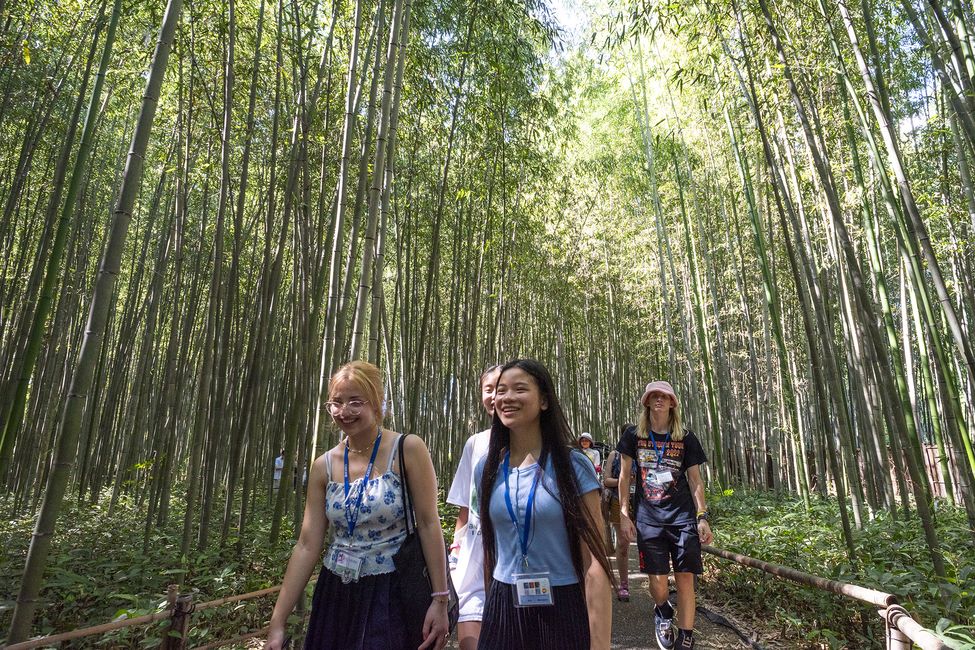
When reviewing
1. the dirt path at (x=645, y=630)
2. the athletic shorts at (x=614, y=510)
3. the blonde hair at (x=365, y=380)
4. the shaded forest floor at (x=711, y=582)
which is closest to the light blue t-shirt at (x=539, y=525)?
the blonde hair at (x=365, y=380)

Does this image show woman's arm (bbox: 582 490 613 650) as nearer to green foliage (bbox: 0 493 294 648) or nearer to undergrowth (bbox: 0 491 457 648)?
undergrowth (bbox: 0 491 457 648)

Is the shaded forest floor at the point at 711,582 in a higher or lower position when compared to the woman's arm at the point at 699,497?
lower

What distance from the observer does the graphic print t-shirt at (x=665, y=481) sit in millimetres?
2529

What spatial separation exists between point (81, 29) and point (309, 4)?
1.81m

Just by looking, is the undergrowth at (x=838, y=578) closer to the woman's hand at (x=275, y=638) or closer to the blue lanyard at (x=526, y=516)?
the blue lanyard at (x=526, y=516)

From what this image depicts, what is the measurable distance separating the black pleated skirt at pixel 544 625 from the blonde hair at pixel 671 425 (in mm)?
1501

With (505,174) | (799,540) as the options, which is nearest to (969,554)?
(799,540)

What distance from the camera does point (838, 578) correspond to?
286 centimetres

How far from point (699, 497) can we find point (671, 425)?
0.32m

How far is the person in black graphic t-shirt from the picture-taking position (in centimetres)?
247

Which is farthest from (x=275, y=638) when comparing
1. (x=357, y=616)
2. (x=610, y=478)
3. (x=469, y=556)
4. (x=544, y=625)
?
(x=610, y=478)

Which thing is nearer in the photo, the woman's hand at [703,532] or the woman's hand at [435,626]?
the woman's hand at [435,626]

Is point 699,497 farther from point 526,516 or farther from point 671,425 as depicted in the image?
point 526,516

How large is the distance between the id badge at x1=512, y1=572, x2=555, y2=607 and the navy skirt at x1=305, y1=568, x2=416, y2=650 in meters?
0.26
